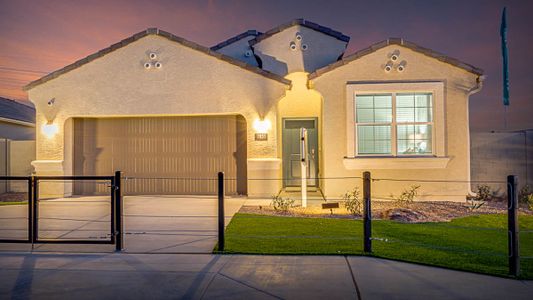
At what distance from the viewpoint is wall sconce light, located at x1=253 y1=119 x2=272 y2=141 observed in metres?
12.2

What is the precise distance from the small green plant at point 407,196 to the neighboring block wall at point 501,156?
105 inches

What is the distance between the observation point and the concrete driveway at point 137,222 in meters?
6.67

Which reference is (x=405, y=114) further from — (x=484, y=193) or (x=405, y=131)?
(x=484, y=193)

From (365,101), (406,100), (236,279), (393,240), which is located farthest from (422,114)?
(236,279)

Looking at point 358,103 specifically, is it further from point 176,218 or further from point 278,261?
point 278,261

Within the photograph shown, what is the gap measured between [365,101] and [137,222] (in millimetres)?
7382

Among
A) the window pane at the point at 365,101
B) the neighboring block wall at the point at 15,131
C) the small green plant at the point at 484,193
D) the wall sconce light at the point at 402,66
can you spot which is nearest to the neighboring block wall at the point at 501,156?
the small green plant at the point at 484,193

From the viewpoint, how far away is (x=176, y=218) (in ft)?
30.4

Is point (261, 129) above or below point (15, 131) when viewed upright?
below

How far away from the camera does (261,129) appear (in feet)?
40.2

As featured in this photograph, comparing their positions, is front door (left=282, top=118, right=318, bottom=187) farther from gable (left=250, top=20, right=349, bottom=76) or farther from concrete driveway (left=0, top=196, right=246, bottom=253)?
concrete driveway (left=0, top=196, right=246, bottom=253)

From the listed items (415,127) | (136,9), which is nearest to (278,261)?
(415,127)

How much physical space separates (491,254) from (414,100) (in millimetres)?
7135

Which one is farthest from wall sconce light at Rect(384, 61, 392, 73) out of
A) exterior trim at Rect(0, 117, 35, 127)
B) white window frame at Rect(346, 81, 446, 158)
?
exterior trim at Rect(0, 117, 35, 127)
